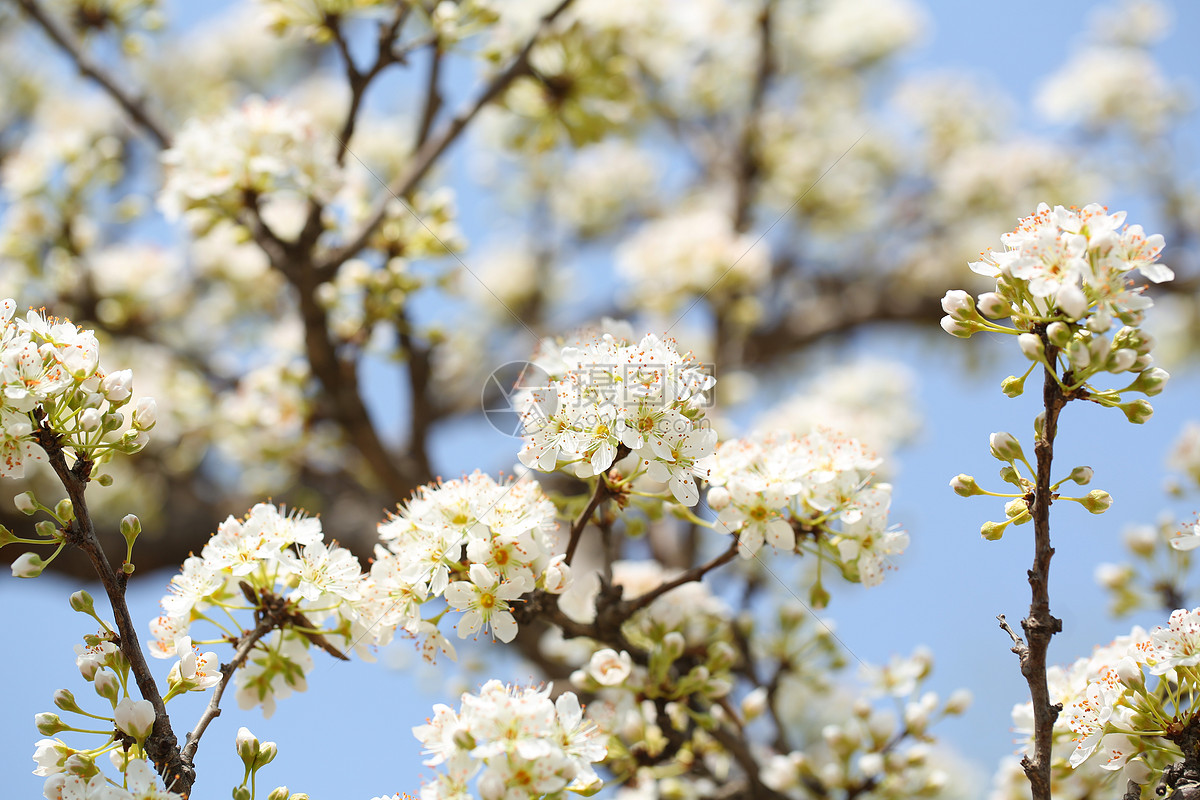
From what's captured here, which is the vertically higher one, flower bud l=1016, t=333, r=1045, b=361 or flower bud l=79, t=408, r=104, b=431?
flower bud l=79, t=408, r=104, b=431

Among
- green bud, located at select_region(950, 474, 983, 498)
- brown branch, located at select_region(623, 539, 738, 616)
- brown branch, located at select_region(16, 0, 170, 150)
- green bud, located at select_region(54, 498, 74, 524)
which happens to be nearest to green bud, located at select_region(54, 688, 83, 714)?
green bud, located at select_region(54, 498, 74, 524)

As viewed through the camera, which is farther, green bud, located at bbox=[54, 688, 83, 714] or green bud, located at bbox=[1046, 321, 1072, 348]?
green bud, located at bbox=[54, 688, 83, 714]

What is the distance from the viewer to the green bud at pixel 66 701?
187 centimetres

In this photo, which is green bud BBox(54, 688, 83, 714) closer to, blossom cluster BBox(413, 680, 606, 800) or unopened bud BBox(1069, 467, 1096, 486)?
blossom cluster BBox(413, 680, 606, 800)

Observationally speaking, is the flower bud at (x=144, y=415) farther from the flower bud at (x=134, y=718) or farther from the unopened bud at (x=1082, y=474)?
the unopened bud at (x=1082, y=474)

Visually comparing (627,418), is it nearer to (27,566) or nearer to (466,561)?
(466,561)

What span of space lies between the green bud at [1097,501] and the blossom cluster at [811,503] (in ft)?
1.40

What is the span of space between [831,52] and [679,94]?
157cm

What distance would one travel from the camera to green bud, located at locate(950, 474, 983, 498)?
75.0 inches

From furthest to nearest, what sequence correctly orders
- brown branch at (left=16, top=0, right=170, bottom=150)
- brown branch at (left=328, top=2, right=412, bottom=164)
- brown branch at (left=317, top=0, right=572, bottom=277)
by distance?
brown branch at (left=16, top=0, right=170, bottom=150)
brown branch at (left=317, top=0, right=572, bottom=277)
brown branch at (left=328, top=2, right=412, bottom=164)

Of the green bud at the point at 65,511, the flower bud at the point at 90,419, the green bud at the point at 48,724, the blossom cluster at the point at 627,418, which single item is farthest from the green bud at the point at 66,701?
the blossom cluster at the point at 627,418

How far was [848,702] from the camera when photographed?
389 cm

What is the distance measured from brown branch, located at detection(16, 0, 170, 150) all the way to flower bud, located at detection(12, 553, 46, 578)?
2653 mm

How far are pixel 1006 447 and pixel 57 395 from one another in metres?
2.03
